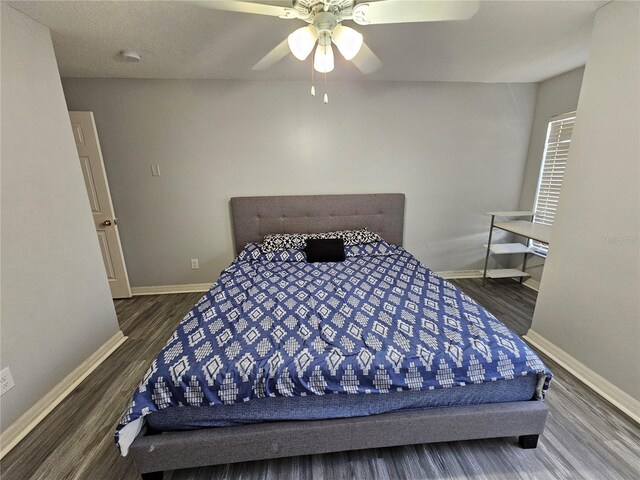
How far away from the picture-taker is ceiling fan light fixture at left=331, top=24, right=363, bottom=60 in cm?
131

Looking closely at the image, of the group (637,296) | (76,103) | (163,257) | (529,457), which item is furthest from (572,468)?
(76,103)

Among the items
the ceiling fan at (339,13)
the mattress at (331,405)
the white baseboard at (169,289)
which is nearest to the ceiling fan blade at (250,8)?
the ceiling fan at (339,13)

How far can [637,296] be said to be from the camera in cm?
157

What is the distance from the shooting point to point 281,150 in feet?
9.95

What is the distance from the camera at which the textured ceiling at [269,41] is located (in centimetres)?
165

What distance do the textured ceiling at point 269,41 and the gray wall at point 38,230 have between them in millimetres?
371

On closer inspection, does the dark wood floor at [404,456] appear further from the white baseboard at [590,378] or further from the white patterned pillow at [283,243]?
the white patterned pillow at [283,243]

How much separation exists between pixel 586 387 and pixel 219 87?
3.99 meters

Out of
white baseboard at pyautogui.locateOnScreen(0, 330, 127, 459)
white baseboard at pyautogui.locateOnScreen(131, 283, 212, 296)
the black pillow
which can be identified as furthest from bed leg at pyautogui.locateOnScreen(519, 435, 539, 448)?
white baseboard at pyautogui.locateOnScreen(131, 283, 212, 296)

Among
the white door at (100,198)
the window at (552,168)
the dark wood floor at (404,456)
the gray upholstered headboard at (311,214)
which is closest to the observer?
the dark wood floor at (404,456)

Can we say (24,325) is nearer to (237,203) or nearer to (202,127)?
(237,203)

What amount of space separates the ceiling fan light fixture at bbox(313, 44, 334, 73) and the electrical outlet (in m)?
2.40

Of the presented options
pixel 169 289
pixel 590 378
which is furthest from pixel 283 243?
pixel 590 378

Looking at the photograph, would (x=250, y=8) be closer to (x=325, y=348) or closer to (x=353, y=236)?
(x=325, y=348)
